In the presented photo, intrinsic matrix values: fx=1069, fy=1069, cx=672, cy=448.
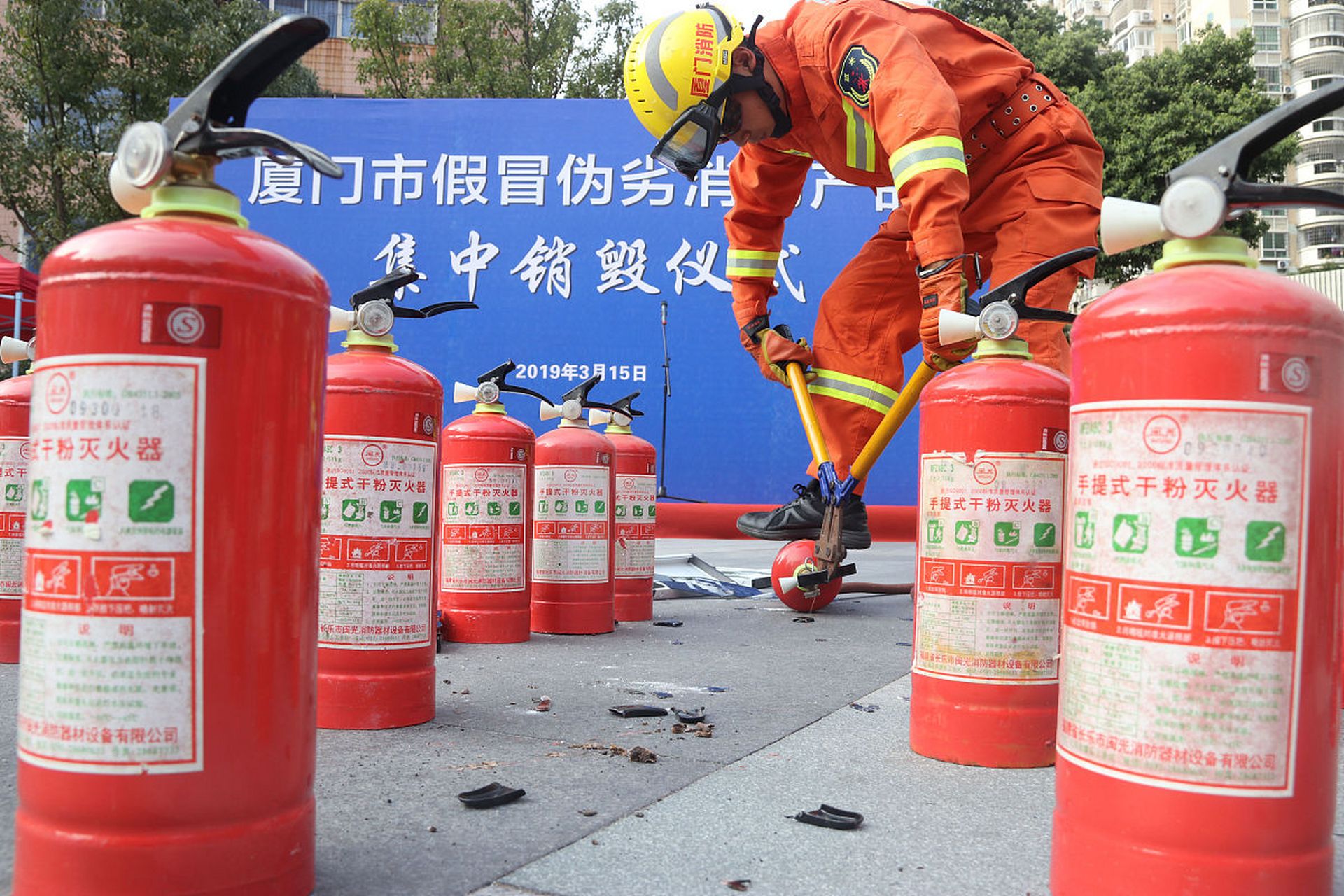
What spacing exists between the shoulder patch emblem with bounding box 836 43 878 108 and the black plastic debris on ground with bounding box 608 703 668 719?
192 cm

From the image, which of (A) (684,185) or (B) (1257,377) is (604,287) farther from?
(B) (1257,377)

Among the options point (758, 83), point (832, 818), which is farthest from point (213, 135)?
point (758, 83)

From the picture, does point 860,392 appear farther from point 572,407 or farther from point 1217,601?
point 1217,601

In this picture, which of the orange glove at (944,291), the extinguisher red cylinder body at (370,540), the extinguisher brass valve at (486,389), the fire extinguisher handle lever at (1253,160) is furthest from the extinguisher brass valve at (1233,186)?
the extinguisher brass valve at (486,389)

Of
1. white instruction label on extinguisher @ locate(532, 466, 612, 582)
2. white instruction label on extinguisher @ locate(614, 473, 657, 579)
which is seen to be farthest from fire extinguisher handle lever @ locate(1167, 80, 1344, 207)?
white instruction label on extinguisher @ locate(614, 473, 657, 579)

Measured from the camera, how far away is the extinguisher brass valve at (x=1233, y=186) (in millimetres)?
1206

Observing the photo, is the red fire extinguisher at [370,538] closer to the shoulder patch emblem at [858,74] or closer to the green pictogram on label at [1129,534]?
the green pictogram on label at [1129,534]

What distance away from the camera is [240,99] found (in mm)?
1337

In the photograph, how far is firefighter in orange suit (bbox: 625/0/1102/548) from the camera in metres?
2.96

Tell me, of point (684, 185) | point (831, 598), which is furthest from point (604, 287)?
point (831, 598)

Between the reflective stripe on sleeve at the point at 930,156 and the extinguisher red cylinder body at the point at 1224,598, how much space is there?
1.79 m

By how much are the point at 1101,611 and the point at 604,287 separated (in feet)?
23.9

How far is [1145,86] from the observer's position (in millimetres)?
15953

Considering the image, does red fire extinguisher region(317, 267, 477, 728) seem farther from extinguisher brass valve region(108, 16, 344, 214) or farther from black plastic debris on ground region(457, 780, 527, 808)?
extinguisher brass valve region(108, 16, 344, 214)
